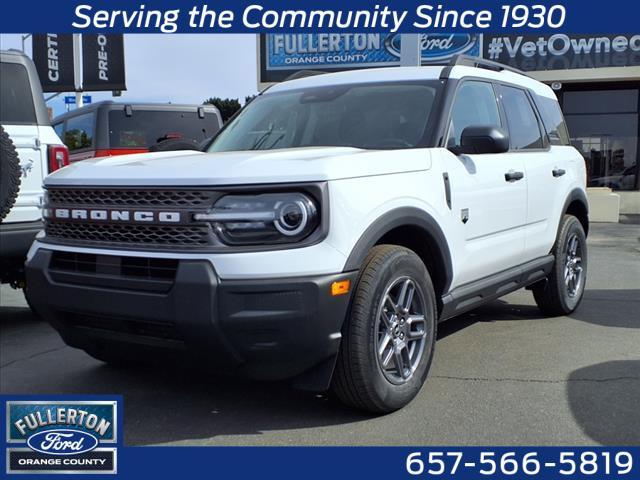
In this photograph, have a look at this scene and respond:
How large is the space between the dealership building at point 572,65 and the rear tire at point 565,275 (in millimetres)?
11448

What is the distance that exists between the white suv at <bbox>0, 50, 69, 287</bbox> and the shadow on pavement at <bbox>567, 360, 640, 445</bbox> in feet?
12.8

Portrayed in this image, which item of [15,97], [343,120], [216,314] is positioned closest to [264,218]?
[216,314]

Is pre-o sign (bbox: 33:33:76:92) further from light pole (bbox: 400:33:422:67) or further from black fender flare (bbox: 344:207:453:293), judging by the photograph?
black fender flare (bbox: 344:207:453:293)

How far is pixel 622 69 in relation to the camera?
16.4 m

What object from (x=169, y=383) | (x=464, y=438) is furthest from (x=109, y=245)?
(x=464, y=438)

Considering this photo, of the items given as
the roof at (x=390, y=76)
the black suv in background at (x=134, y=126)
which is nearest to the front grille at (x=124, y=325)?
the roof at (x=390, y=76)

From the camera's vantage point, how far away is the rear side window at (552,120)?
223 inches

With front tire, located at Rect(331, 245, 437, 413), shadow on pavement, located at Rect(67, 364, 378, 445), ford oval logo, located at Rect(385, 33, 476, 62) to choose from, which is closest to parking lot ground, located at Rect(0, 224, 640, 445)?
shadow on pavement, located at Rect(67, 364, 378, 445)

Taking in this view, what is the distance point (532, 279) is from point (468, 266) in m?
1.17

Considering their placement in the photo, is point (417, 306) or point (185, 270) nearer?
point (185, 270)

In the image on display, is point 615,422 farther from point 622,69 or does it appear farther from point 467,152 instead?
point 622,69

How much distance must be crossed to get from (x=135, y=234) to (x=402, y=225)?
1342 mm

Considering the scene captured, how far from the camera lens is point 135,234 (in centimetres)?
324

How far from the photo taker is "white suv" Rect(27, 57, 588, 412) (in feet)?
9.87
